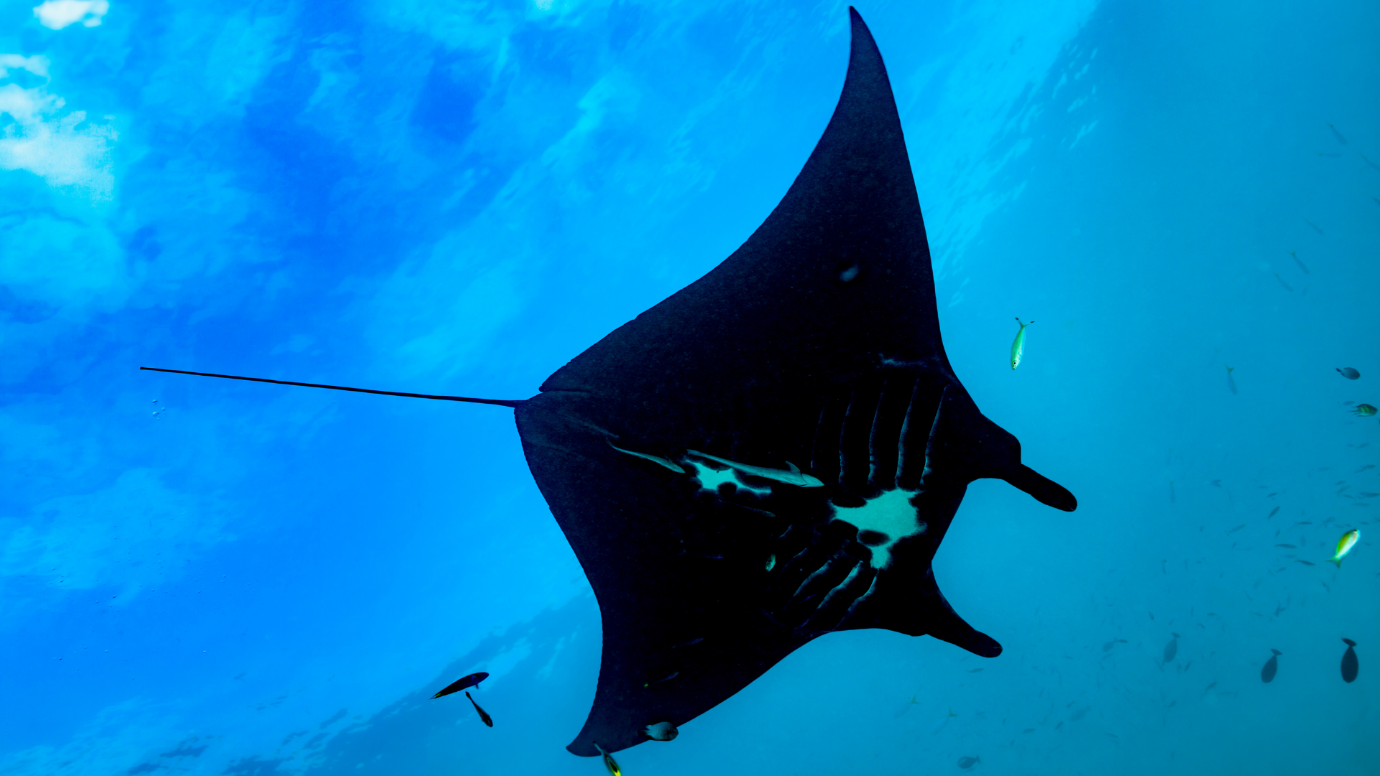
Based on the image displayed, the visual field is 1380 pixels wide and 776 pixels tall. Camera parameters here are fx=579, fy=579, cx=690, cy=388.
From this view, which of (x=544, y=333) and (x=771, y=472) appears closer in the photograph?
(x=771, y=472)

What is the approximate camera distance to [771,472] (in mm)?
2217

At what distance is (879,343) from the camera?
87.4 inches

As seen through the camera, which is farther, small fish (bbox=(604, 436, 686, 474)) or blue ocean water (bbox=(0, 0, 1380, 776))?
blue ocean water (bbox=(0, 0, 1380, 776))

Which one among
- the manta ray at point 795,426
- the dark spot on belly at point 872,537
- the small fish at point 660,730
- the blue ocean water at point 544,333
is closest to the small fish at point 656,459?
the manta ray at point 795,426

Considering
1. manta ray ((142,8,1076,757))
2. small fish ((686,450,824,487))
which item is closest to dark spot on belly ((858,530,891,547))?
manta ray ((142,8,1076,757))

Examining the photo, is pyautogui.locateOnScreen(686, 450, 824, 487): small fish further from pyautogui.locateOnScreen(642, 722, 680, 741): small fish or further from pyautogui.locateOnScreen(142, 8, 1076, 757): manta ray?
Answer: pyautogui.locateOnScreen(642, 722, 680, 741): small fish

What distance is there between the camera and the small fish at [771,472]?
221cm

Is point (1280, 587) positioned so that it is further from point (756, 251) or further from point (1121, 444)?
point (756, 251)

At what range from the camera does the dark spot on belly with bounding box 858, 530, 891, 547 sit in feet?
7.61

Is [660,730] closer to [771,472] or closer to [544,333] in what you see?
[771,472]

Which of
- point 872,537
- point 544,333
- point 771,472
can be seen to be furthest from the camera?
point 544,333

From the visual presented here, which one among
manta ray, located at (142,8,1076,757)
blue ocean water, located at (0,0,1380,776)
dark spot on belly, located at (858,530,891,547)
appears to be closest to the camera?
manta ray, located at (142,8,1076,757)

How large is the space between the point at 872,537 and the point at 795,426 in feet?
1.82

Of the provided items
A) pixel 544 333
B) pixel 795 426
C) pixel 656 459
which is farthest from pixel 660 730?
pixel 544 333
